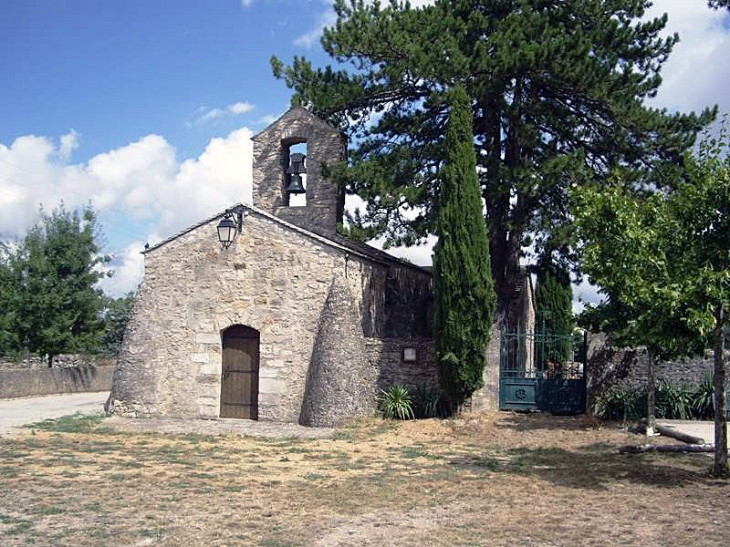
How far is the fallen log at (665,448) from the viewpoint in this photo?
10.8 m

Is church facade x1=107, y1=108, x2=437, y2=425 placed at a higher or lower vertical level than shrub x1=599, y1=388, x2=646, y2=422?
higher

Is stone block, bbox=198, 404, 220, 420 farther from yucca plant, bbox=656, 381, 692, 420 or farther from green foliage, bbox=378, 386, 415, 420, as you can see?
yucca plant, bbox=656, 381, 692, 420

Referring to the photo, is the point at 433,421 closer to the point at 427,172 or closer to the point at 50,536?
the point at 427,172

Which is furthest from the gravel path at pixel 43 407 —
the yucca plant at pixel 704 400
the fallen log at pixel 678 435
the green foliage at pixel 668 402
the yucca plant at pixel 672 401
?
the yucca plant at pixel 704 400

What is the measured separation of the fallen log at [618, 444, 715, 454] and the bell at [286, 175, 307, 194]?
9909mm

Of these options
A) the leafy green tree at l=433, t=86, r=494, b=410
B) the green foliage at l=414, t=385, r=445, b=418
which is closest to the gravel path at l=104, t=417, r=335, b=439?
the green foliage at l=414, t=385, r=445, b=418

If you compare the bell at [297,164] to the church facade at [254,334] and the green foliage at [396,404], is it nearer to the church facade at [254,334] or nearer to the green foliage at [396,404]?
the church facade at [254,334]

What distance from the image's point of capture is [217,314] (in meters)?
15.6

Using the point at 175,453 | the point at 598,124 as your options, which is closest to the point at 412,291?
the point at 598,124

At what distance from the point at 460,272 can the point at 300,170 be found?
201 inches

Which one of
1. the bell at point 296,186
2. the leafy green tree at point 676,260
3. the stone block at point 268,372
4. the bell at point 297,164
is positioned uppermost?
the bell at point 297,164

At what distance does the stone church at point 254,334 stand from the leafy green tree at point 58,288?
7.49m

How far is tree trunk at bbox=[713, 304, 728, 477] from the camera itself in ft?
29.5

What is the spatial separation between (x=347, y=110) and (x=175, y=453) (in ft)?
35.9
